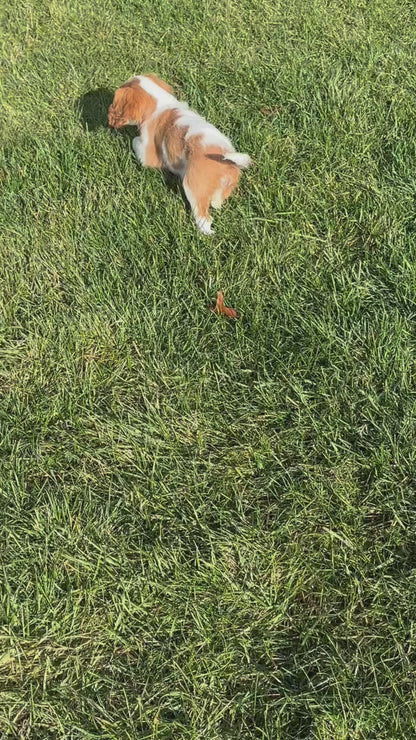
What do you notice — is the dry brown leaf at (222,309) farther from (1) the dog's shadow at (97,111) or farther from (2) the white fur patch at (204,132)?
(1) the dog's shadow at (97,111)

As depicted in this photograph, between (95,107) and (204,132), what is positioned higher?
(204,132)

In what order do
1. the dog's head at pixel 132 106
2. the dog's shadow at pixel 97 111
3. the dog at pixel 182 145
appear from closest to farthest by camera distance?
the dog at pixel 182 145
the dog's head at pixel 132 106
the dog's shadow at pixel 97 111

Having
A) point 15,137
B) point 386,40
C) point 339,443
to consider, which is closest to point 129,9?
point 15,137

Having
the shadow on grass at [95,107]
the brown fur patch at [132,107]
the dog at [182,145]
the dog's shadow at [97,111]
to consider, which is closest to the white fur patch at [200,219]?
the dog at [182,145]

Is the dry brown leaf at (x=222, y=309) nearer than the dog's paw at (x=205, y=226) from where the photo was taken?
Yes

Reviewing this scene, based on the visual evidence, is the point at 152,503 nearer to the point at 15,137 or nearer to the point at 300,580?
the point at 300,580

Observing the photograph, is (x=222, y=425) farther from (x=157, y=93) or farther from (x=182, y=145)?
(x=157, y=93)

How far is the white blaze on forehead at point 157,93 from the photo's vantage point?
3207mm

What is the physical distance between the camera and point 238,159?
9.50 feet

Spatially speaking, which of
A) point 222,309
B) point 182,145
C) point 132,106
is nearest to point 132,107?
point 132,106

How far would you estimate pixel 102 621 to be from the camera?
6.03 feet

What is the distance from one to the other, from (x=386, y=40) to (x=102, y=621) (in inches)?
144

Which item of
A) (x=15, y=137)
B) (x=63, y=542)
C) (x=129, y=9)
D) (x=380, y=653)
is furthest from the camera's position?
(x=129, y=9)

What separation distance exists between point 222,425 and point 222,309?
555mm
